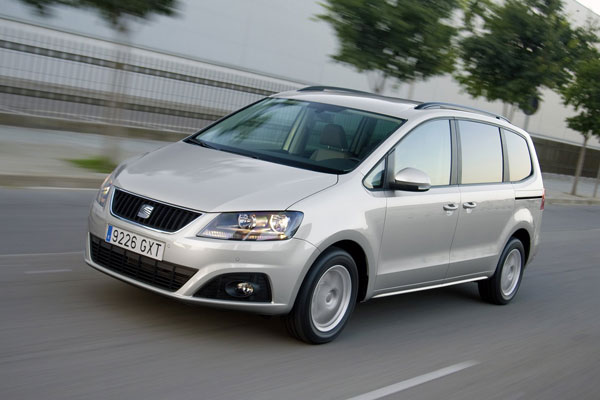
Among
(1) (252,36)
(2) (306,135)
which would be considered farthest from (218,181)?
(1) (252,36)

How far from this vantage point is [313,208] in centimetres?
497

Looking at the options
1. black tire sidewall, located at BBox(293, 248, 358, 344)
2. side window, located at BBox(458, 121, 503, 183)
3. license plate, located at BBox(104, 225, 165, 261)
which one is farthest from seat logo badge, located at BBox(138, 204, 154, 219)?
side window, located at BBox(458, 121, 503, 183)

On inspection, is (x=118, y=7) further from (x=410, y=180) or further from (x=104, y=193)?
(x=410, y=180)

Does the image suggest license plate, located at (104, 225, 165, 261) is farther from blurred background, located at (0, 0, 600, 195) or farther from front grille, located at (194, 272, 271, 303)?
blurred background, located at (0, 0, 600, 195)

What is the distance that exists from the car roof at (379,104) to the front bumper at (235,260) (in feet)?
5.65

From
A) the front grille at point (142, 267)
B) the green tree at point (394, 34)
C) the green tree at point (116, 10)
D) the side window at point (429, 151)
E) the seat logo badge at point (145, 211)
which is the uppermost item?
the green tree at point (394, 34)

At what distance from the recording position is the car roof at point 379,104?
621cm

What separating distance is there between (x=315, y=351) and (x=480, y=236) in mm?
2320

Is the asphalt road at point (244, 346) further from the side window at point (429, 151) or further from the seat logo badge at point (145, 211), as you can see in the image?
the side window at point (429, 151)

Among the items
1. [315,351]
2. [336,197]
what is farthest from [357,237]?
[315,351]

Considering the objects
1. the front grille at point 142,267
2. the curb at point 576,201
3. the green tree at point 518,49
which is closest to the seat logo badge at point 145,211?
the front grille at point 142,267

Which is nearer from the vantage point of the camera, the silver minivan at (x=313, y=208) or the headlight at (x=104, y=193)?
the silver minivan at (x=313, y=208)

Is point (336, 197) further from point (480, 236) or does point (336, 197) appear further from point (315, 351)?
point (480, 236)

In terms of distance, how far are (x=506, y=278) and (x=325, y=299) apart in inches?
122
